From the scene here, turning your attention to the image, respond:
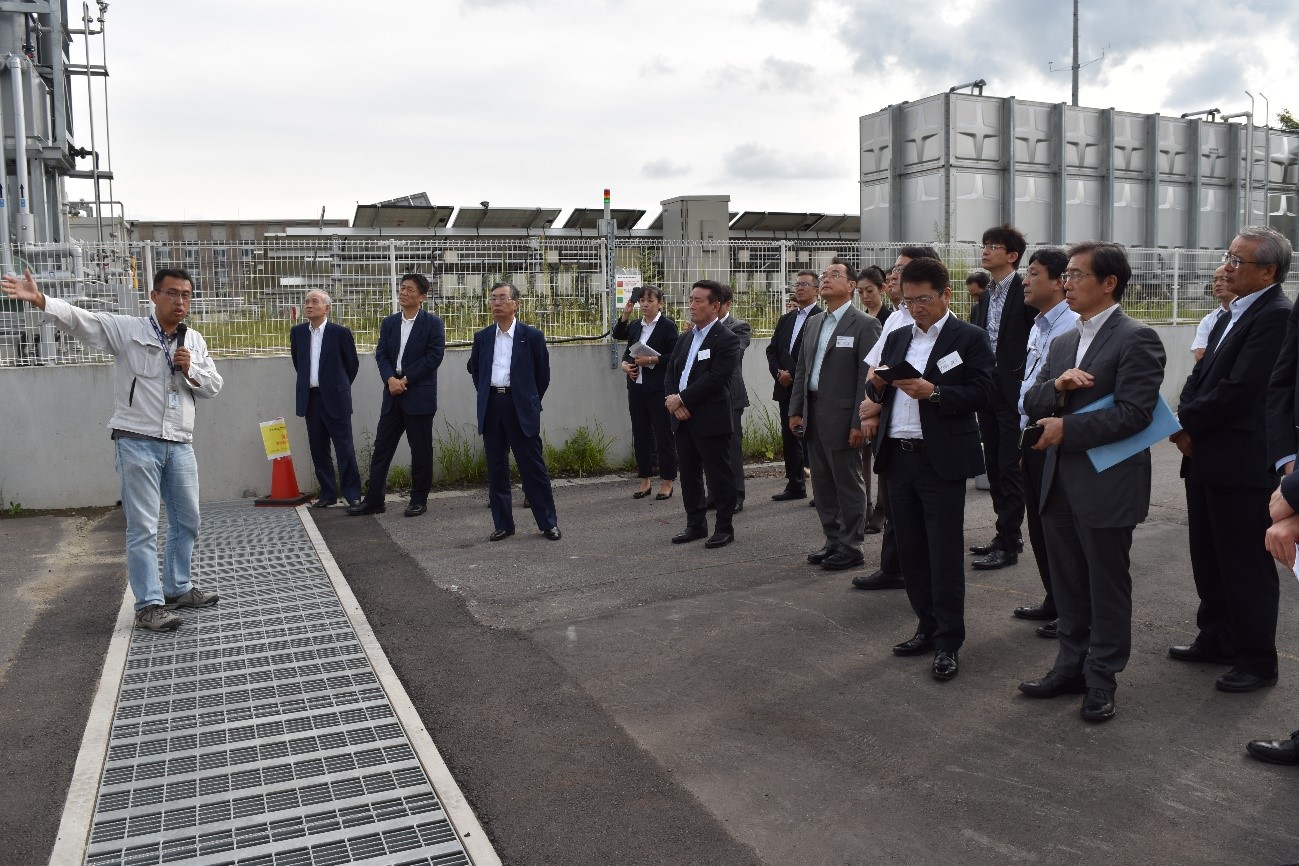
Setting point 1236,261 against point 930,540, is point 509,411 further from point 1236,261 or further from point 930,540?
point 1236,261

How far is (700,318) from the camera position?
28.0ft

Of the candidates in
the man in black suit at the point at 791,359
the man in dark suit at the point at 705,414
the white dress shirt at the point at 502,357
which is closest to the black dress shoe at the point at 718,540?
the man in dark suit at the point at 705,414

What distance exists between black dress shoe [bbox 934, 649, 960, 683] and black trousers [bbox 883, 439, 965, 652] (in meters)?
0.03

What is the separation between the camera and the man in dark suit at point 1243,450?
4941mm

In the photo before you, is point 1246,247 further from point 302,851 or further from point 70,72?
point 70,72

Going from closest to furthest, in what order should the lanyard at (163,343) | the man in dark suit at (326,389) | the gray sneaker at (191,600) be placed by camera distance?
the lanyard at (163,343) < the gray sneaker at (191,600) < the man in dark suit at (326,389)

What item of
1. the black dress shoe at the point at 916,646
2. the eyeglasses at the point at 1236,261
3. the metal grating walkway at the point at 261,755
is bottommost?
the metal grating walkway at the point at 261,755

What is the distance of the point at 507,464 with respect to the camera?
8.77 metres

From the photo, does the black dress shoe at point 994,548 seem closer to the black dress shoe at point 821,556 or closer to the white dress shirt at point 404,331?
the black dress shoe at point 821,556

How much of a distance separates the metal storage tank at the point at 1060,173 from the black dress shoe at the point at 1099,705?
48.9 ft

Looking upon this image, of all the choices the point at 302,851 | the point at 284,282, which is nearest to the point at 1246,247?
the point at 302,851

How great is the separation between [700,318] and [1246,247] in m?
4.27

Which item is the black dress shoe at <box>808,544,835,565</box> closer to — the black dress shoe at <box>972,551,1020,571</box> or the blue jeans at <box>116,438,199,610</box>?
the black dress shoe at <box>972,551,1020,571</box>

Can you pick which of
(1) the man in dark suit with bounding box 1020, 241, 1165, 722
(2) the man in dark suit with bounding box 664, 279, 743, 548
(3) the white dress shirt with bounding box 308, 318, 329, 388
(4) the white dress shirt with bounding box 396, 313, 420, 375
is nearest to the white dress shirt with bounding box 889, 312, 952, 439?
(1) the man in dark suit with bounding box 1020, 241, 1165, 722
